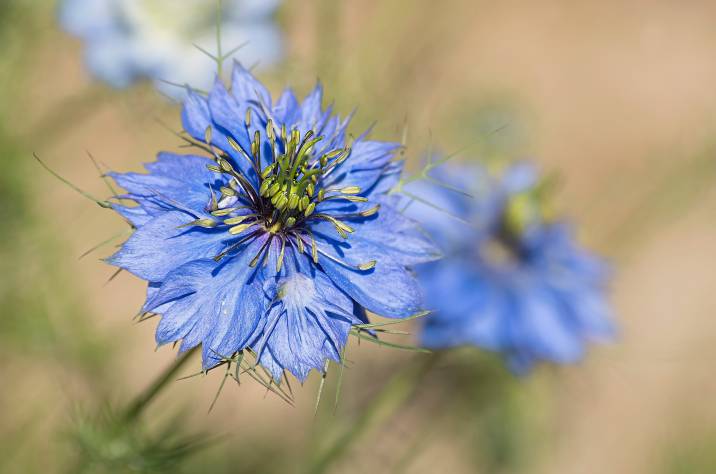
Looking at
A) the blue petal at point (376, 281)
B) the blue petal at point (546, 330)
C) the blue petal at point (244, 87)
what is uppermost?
the blue petal at point (546, 330)

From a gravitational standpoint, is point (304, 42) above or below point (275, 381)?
above

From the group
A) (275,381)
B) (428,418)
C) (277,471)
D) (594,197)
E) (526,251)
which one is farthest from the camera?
(594,197)

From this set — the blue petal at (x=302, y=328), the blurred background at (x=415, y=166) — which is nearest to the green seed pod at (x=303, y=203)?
the blue petal at (x=302, y=328)

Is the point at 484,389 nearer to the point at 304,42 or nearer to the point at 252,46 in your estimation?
the point at 252,46

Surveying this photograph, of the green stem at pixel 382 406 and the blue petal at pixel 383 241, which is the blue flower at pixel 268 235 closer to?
the blue petal at pixel 383 241

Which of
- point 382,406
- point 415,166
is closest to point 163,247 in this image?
point 382,406

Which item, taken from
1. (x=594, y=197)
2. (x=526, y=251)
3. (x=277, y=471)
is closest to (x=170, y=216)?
(x=526, y=251)

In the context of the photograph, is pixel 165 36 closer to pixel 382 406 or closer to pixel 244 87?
pixel 244 87
